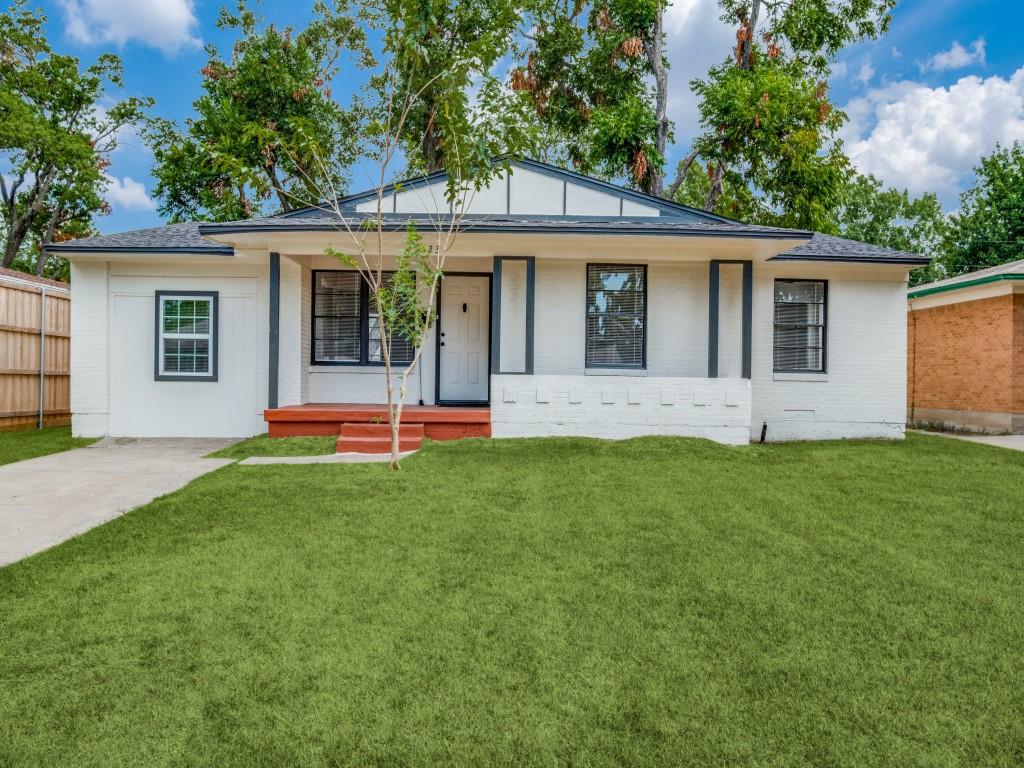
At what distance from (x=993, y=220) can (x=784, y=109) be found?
13.3 m

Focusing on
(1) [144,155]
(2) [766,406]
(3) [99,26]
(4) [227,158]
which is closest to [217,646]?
(4) [227,158]

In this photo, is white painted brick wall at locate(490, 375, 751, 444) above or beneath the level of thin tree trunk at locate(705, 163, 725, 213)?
beneath

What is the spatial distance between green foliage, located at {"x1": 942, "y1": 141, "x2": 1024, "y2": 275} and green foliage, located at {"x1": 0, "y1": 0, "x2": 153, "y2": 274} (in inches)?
1159

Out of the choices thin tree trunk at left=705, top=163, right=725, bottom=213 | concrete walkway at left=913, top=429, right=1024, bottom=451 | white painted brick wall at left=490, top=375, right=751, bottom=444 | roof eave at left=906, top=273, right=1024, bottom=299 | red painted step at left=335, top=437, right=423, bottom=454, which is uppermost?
thin tree trunk at left=705, top=163, right=725, bottom=213

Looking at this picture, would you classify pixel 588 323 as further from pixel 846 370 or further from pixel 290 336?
pixel 290 336

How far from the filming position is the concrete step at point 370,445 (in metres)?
7.52

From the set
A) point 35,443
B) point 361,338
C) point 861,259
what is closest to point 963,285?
point 861,259

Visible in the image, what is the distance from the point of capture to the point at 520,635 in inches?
106

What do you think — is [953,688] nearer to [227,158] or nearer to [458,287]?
[227,158]

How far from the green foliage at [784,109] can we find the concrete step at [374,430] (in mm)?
10990

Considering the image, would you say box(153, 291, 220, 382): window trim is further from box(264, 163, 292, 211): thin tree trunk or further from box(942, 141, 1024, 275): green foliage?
box(942, 141, 1024, 275): green foliage

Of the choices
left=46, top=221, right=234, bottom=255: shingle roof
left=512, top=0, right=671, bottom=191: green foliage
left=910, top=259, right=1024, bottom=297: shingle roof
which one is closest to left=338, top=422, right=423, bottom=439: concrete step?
left=46, top=221, right=234, bottom=255: shingle roof

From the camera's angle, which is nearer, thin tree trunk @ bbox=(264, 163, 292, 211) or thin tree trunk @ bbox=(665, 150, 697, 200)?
thin tree trunk @ bbox=(665, 150, 697, 200)

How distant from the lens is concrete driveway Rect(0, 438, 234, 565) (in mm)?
4273
